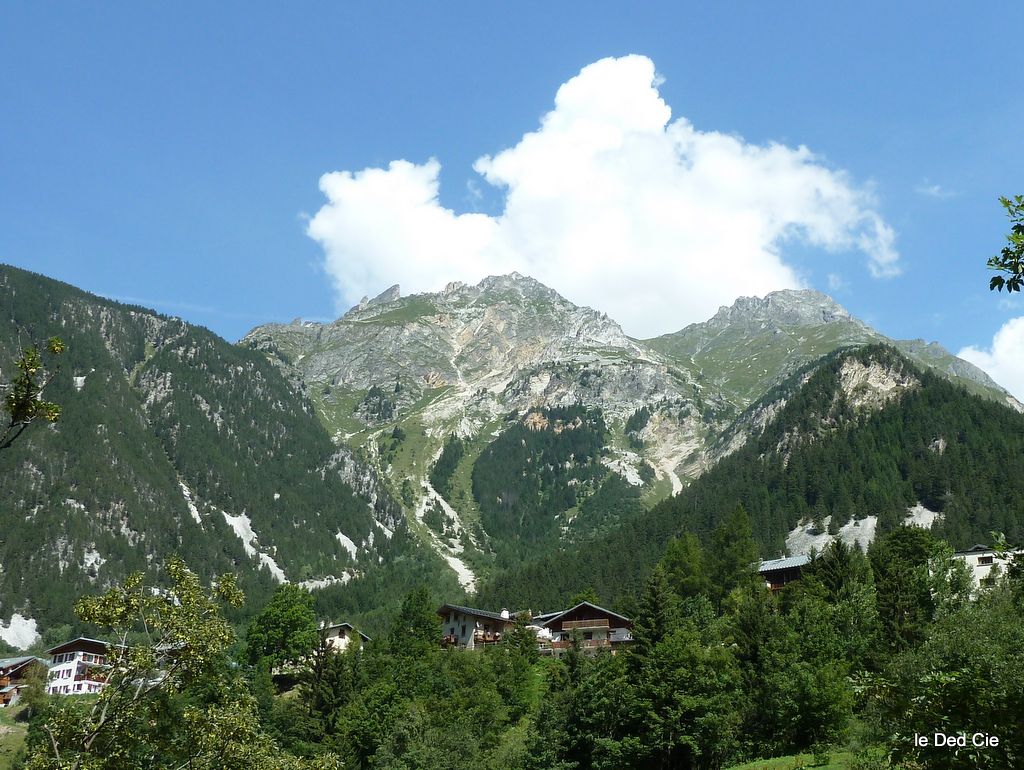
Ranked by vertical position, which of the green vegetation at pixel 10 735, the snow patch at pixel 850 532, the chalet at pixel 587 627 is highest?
the snow patch at pixel 850 532

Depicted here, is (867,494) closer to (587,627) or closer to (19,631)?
(587,627)

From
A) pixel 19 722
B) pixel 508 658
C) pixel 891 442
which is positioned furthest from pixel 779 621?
pixel 891 442

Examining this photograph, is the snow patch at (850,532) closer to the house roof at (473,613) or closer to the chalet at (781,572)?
the chalet at (781,572)

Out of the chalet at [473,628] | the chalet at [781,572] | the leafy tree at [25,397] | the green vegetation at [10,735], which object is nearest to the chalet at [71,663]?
the green vegetation at [10,735]

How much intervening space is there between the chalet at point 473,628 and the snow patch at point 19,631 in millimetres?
119830

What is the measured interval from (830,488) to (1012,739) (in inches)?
6991

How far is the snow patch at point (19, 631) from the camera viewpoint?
186762mm

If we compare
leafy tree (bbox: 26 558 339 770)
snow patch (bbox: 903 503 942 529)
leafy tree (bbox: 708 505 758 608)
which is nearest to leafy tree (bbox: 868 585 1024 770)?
leafy tree (bbox: 26 558 339 770)

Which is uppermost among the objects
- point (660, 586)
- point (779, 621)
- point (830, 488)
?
point (830, 488)

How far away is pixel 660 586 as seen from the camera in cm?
6384

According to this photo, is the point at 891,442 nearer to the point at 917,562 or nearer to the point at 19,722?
the point at 917,562

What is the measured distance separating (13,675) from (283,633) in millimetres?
47897

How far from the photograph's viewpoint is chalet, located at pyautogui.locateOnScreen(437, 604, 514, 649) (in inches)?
4998

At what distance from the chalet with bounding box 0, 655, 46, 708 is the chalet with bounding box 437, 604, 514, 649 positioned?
68434 millimetres
